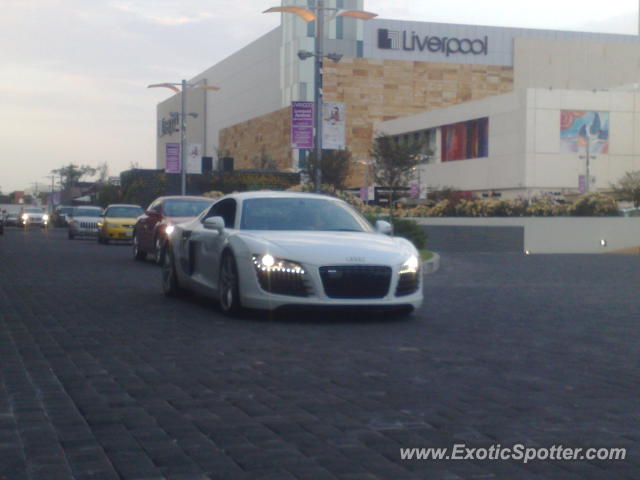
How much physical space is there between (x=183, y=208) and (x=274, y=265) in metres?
12.6

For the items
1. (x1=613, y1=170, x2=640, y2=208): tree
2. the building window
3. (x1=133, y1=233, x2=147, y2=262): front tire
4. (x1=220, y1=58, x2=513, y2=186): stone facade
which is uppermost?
(x1=220, y1=58, x2=513, y2=186): stone facade

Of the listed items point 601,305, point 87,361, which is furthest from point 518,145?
point 87,361

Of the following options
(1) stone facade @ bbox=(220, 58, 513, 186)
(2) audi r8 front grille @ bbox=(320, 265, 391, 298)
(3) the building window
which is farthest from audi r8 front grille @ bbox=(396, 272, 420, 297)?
(1) stone facade @ bbox=(220, 58, 513, 186)

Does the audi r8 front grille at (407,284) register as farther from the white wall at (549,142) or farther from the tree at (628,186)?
the white wall at (549,142)

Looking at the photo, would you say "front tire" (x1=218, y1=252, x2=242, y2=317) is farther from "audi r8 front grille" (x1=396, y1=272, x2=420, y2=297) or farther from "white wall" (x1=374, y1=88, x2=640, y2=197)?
"white wall" (x1=374, y1=88, x2=640, y2=197)

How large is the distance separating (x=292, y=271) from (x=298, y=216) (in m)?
1.46

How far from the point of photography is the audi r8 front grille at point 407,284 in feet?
36.1

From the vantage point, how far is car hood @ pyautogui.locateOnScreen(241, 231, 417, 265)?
35.0ft

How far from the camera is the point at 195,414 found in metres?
5.97

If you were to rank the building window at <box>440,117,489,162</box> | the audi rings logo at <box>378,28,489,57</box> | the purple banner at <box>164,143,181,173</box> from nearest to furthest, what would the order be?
1. the purple banner at <box>164,143,181,173</box>
2. the building window at <box>440,117,489,162</box>
3. the audi rings logo at <box>378,28,489,57</box>

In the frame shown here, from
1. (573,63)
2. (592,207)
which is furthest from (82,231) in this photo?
(573,63)

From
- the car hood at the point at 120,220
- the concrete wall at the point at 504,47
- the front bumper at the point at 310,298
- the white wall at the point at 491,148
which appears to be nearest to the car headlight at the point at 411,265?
the front bumper at the point at 310,298

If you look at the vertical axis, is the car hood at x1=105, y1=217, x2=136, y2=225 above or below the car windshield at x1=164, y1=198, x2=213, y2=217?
below

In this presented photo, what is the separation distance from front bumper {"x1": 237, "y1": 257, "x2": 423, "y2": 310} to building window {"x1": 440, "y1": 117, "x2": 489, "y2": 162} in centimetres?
7468
